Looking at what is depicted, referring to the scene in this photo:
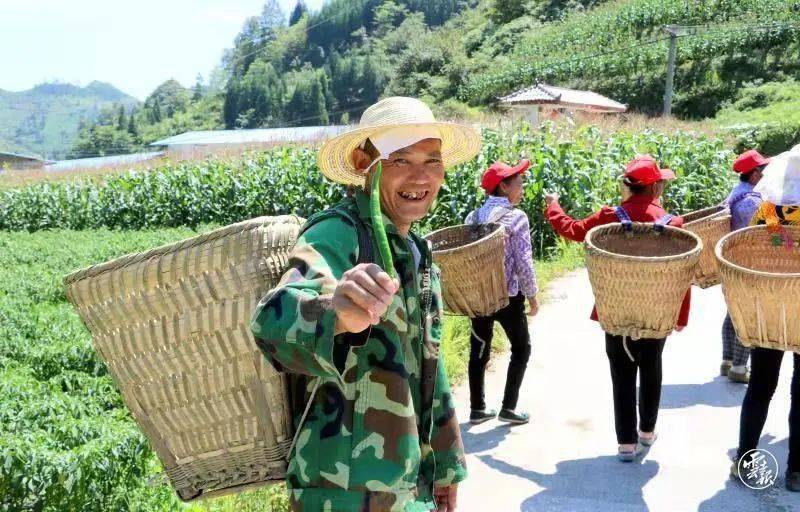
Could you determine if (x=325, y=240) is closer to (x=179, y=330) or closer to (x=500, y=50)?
(x=179, y=330)

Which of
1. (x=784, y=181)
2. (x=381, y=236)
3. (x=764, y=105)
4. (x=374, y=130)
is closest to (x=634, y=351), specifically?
(x=784, y=181)

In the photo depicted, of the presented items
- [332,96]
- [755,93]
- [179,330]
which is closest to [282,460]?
[179,330]

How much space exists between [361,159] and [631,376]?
2787 millimetres

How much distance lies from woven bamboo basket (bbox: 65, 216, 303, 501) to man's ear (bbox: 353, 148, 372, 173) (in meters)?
0.33

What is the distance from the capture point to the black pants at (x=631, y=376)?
440 cm

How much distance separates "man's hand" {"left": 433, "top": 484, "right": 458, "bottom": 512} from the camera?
96.0 inches

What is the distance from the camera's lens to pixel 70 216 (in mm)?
18469

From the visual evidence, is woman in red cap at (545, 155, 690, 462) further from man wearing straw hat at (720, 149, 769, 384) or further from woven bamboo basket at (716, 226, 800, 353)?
man wearing straw hat at (720, 149, 769, 384)

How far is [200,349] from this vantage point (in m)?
1.91

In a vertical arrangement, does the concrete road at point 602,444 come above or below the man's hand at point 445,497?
below

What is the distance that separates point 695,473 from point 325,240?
11.1 ft

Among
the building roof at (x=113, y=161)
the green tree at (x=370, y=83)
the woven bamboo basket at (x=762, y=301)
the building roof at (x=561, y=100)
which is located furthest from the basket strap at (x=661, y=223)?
the green tree at (x=370, y=83)

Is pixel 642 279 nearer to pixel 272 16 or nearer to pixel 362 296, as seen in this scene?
pixel 362 296

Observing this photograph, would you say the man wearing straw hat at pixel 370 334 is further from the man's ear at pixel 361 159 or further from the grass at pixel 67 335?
the grass at pixel 67 335
